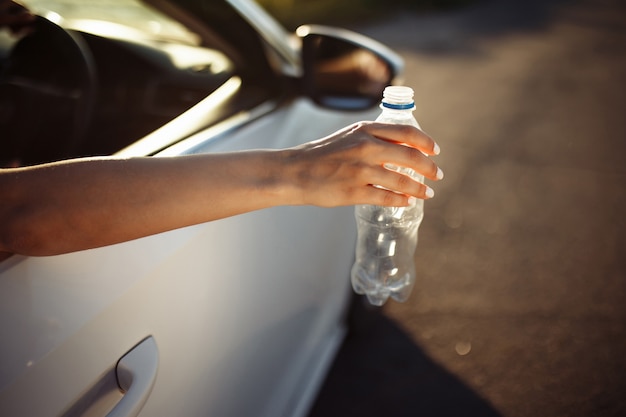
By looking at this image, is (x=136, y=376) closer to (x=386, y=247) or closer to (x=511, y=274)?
(x=386, y=247)

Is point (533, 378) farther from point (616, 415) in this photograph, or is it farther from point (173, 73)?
point (173, 73)

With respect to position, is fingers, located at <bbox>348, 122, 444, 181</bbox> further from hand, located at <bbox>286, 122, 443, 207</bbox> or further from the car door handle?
the car door handle

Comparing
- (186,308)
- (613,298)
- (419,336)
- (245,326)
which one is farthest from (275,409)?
(613,298)

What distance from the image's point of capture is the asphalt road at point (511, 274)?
2.76 metres

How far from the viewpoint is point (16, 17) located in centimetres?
195

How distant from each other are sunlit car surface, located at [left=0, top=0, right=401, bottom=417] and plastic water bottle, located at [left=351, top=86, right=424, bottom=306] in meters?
0.19

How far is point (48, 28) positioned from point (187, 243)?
1.15m

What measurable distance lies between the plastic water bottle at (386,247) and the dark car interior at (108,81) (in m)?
0.66

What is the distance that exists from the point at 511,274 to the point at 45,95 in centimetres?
290

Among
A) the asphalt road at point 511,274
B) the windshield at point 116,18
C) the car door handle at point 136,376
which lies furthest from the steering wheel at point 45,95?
the asphalt road at point 511,274

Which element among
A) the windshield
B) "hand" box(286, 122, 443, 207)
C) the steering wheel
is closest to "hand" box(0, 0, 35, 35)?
the steering wheel

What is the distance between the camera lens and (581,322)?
10.5ft

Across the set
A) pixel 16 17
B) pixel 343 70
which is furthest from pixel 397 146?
pixel 16 17

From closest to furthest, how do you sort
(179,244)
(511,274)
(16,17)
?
(179,244), (16,17), (511,274)
